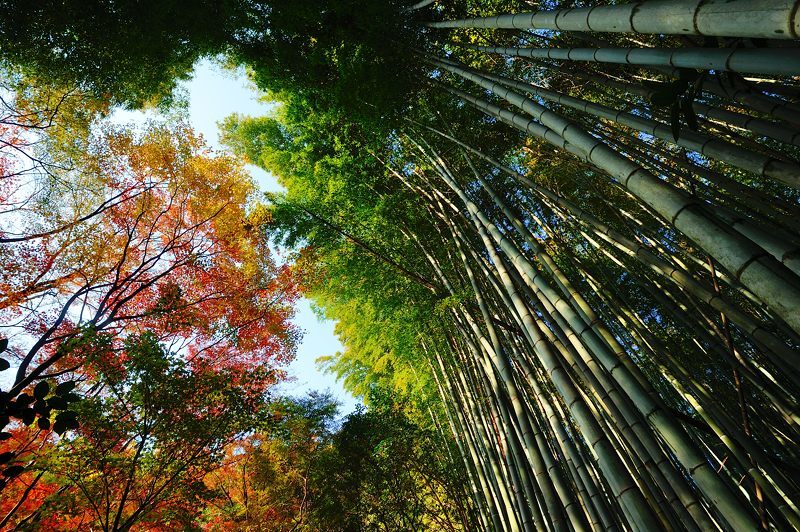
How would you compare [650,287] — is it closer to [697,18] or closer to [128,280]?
[697,18]

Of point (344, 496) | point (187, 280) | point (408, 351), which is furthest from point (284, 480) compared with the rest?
point (187, 280)

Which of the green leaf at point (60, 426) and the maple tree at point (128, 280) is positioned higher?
the maple tree at point (128, 280)

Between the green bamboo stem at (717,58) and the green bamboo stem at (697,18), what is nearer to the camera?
the green bamboo stem at (697,18)

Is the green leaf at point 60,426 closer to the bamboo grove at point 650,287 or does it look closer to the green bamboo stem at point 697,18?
the bamboo grove at point 650,287

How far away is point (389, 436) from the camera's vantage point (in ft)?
16.6

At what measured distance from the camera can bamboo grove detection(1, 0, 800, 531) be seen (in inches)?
42.7

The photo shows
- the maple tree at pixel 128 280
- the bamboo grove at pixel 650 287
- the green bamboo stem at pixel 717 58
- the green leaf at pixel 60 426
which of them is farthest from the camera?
the maple tree at pixel 128 280

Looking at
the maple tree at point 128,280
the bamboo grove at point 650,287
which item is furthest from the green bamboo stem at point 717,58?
the maple tree at point 128,280

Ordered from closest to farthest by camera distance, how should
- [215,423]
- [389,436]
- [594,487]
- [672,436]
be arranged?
[672,436], [594,487], [215,423], [389,436]

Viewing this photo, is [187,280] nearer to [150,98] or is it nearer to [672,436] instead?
[150,98]

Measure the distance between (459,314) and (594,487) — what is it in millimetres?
1988

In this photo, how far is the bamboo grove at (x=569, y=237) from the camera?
1.08 m

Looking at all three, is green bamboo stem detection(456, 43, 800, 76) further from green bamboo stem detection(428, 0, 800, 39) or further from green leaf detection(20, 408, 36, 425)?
green leaf detection(20, 408, 36, 425)

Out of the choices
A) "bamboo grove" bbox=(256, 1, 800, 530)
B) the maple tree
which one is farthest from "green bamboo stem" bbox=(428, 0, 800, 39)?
the maple tree
